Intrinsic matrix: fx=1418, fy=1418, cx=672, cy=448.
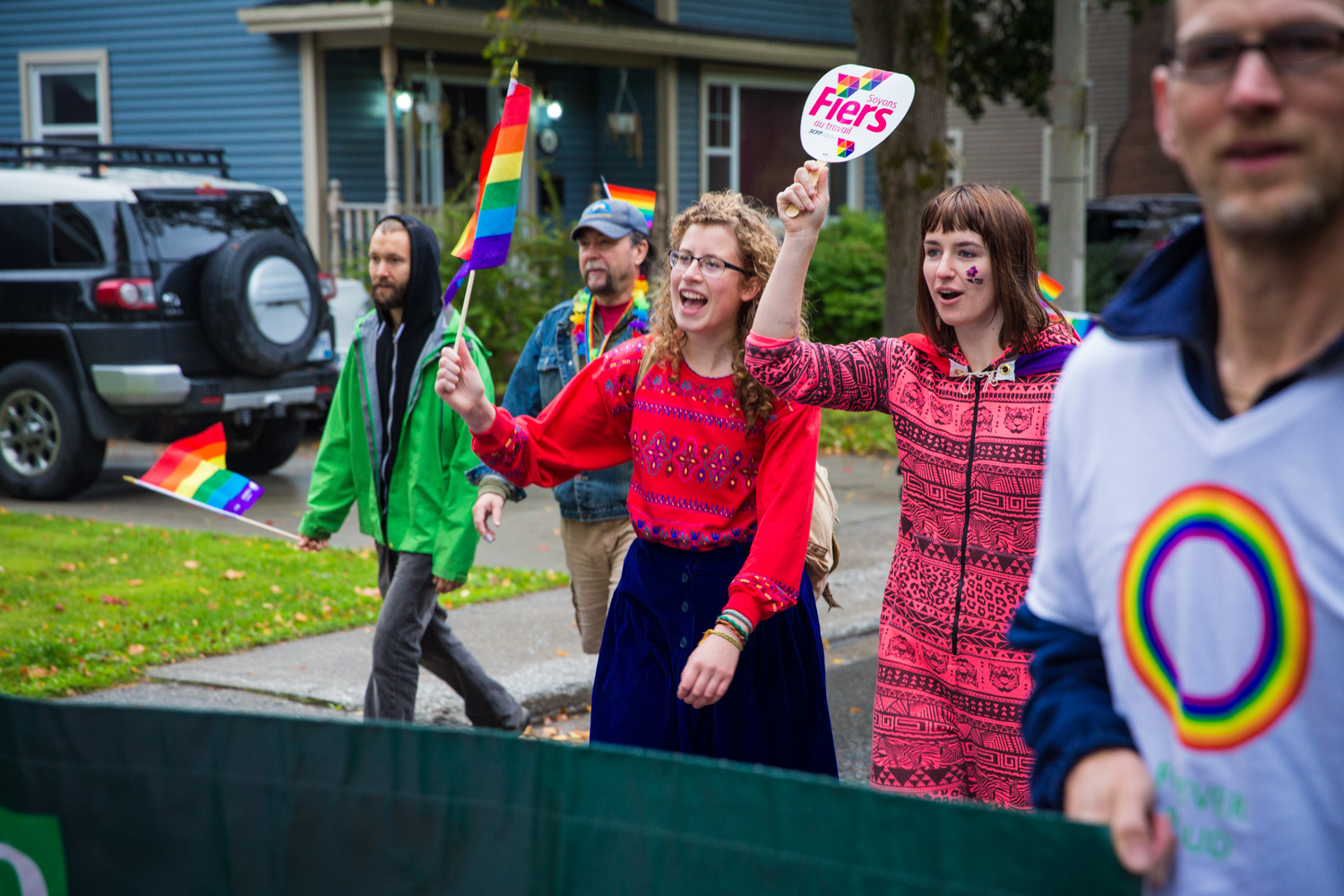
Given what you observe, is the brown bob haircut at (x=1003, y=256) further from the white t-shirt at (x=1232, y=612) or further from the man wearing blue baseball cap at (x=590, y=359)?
the man wearing blue baseball cap at (x=590, y=359)

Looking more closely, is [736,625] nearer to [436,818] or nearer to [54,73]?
[436,818]

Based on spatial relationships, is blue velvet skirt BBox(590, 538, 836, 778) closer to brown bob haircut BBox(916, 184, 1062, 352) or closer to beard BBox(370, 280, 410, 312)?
brown bob haircut BBox(916, 184, 1062, 352)

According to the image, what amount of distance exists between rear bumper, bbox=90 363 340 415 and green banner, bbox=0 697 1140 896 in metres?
8.80

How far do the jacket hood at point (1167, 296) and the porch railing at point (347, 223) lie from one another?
1507 centimetres

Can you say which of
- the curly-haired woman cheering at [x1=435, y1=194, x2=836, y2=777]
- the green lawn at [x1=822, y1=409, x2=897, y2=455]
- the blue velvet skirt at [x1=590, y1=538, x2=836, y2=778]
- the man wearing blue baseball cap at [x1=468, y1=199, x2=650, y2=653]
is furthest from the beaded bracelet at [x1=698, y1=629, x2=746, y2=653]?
the green lawn at [x1=822, y1=409, x2=897, y2=455]

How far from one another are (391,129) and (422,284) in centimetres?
1277

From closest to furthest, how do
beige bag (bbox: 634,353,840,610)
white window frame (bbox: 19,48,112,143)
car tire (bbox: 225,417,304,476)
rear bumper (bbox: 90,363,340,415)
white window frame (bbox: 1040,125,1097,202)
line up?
beige bag (bbox: 634,353,840,610) < rear bumper (bbox: 90,363,340,415) < car tire (bbox: 225,417,304,476) < white window frame (bbox: 19,48,112,143) < white window frame (bbox: 1040,125,1097,202)

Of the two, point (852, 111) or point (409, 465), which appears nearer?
point (852, 111)

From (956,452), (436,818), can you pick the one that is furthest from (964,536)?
(436,818)

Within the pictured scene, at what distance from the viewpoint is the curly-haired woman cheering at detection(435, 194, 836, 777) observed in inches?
141

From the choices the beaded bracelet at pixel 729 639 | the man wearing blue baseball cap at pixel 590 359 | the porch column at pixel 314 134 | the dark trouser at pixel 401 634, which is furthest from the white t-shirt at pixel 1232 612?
the porch column at pixel 314 134

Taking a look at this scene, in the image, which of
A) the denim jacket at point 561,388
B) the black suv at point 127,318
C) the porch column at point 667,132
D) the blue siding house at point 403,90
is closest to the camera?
the denim jacket at point 561,388

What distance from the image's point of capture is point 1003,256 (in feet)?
11.3

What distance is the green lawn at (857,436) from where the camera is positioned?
13805mm
